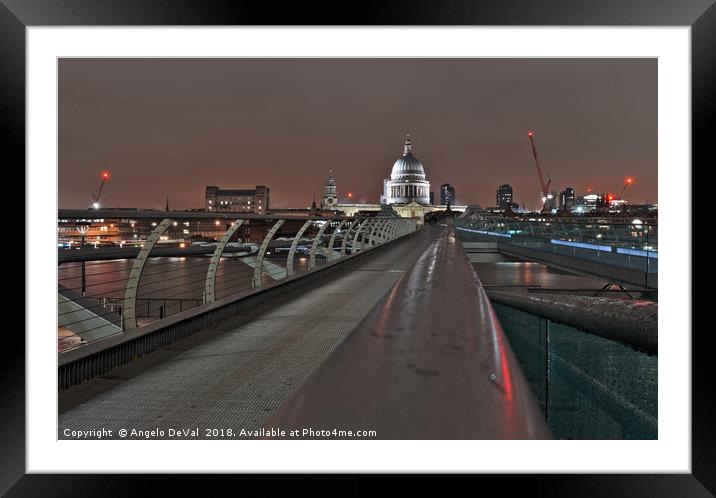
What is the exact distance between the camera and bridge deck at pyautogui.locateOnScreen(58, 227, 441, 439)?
2.43 metres

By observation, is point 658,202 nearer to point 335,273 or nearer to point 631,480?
point 631,480

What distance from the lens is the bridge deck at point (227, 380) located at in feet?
7.97

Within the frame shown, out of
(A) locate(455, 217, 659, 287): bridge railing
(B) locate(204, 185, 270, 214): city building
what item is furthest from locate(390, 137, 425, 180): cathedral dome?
(A) locate(455, 217, 659, 287): bridge railing

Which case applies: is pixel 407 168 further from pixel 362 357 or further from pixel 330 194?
pixel 362 357

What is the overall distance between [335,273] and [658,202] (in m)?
7.49

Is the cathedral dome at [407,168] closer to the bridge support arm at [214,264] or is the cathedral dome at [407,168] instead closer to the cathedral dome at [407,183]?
the cathedral dome at [407,183]

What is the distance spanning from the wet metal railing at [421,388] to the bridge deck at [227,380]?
40.1 inches

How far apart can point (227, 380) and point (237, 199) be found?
13348 cm

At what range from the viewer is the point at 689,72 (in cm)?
215

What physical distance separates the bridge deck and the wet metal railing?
1019mm
